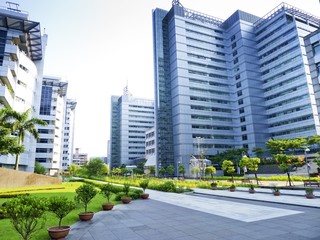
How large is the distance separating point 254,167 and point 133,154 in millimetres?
112894

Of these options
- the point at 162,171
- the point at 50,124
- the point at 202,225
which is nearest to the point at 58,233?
the point at 202,225

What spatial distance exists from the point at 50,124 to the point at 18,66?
37.0m

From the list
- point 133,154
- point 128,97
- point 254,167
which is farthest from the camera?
point 128,97

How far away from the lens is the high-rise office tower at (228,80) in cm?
7906

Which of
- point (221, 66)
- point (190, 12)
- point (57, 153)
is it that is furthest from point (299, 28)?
point (57, 153)

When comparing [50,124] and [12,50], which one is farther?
[50,124]

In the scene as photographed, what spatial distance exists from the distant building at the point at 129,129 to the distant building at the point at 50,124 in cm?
5539

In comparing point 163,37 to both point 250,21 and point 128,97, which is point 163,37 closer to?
point 250,21

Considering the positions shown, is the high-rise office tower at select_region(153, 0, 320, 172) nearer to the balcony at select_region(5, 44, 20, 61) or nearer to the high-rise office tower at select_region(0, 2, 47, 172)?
the high-rise office tower at select_region(0, 2, 47, 172)

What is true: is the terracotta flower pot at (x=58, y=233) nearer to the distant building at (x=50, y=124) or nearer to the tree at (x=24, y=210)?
the tree at (x=24, y=210)

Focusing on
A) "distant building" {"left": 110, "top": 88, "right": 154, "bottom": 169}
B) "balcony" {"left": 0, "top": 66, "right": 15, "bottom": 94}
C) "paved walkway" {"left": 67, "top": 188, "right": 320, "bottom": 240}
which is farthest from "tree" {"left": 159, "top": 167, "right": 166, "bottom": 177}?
"paved walkway" {"left": 67, "top": 188, "right": 320, "bottom": 240}

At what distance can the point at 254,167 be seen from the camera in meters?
36.3

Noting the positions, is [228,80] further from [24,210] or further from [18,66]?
[24,210]

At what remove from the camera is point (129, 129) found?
5782 inches
